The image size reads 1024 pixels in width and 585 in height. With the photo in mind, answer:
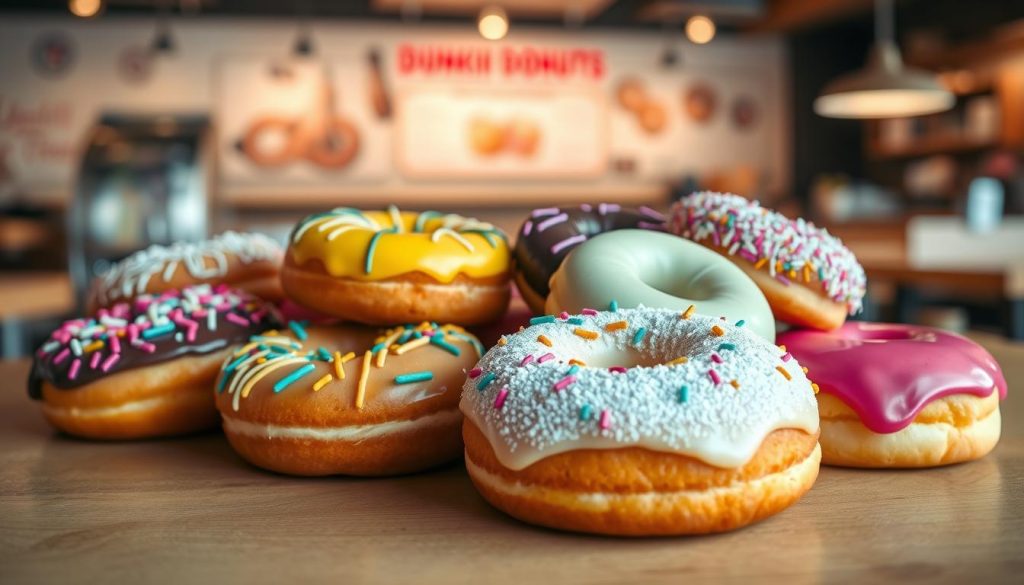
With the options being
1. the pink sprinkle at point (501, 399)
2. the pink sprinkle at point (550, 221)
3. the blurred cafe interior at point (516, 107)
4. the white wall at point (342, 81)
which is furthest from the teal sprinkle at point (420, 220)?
the white wall at point (342, 81)

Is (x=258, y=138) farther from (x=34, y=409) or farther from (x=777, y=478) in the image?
(x=777, y=478)

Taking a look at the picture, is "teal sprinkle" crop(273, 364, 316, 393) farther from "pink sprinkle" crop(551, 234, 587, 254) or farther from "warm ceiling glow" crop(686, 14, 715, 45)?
"warm ceiling glow" crop(686, 14, 715, 45)

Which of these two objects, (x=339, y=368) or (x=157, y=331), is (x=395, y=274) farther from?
(x=157, y=331)

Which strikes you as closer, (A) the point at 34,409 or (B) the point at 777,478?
(B) the point at 777,478

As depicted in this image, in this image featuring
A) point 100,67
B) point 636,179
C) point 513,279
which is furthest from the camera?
point 636,179

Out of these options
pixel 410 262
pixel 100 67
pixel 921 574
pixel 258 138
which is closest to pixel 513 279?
pixel 410 262

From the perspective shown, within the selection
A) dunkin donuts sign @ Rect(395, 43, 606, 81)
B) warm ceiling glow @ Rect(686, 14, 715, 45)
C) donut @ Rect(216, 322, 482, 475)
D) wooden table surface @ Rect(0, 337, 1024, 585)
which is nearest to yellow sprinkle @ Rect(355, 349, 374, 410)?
donut @ Rect(216, 322, 482, 475)

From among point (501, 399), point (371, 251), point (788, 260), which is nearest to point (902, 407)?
point (788, 260)
